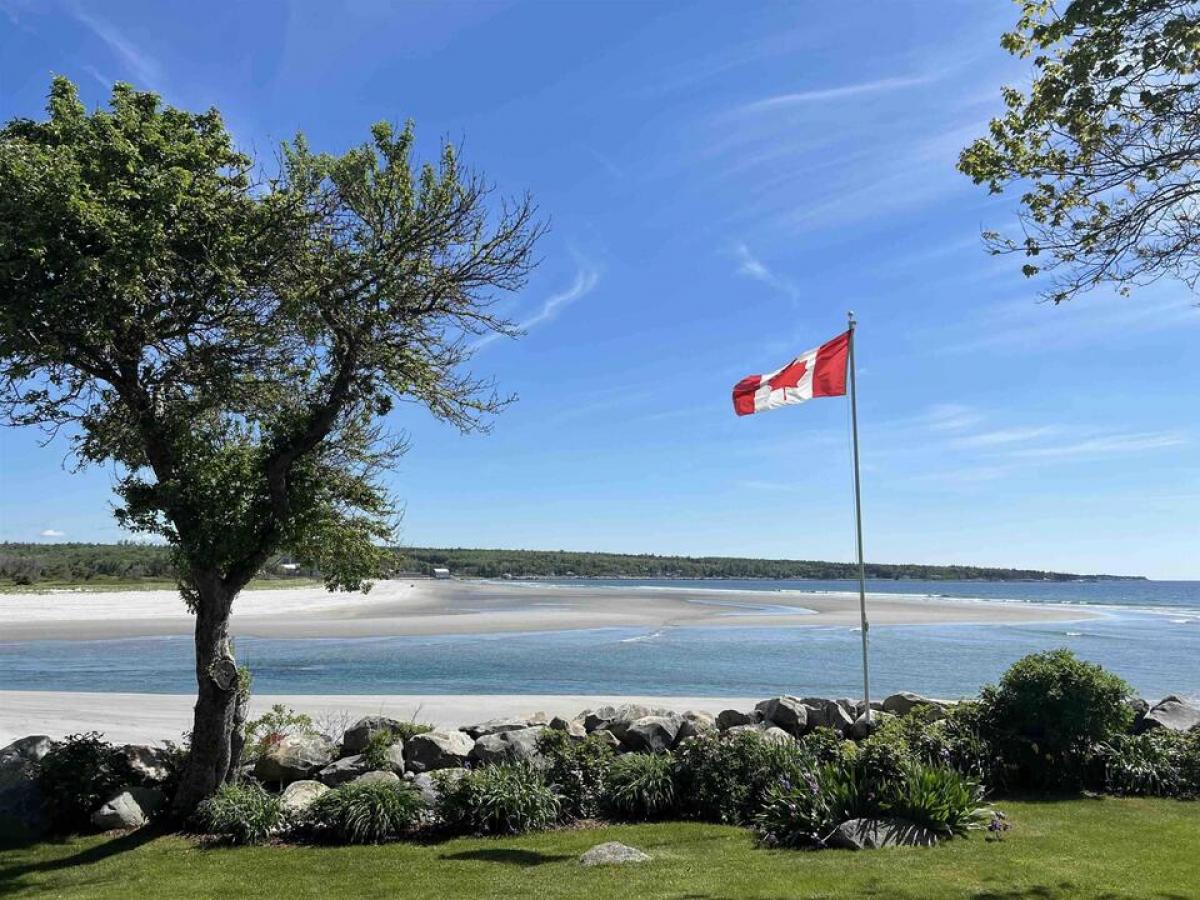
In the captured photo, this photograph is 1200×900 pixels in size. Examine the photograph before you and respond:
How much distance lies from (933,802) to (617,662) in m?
28.0

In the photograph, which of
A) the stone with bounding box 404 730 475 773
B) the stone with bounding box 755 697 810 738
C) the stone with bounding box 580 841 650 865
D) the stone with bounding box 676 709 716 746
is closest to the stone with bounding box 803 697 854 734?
the stone with bounding box 755 697 810 738

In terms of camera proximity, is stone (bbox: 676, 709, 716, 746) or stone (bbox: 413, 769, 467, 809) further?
stone (bbox: 676, 709, 716, 746)

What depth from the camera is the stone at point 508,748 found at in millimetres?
12672

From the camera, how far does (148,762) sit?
12.8 metres

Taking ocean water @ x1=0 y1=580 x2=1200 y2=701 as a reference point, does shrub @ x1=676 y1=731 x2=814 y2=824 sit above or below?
above

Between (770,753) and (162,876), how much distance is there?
7.40 m

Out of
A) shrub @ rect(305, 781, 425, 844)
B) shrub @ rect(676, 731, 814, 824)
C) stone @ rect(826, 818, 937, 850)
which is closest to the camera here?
stone @ rect(826, 818, 937, 850)

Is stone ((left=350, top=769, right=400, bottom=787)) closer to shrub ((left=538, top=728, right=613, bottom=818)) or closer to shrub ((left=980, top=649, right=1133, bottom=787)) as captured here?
shrub ((left=538, top=728, right=613, bottom=818))

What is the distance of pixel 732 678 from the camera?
3234cm

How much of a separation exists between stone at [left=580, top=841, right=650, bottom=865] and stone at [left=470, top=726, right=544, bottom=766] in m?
3.05

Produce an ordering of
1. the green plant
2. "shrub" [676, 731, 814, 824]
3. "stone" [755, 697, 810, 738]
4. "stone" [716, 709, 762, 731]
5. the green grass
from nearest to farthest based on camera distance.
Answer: the green grass, "shrub" [676, 731, 814, 824], the green plant, "stone" [755, 697, 810, 738], "stone" [716, 709, 762, 731]

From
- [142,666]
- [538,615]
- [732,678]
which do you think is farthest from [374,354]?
[538,615]

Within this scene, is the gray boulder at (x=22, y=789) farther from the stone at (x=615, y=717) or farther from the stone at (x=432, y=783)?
the stone at (x=615, y=717)

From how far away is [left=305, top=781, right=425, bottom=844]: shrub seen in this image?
1085 centimetres
